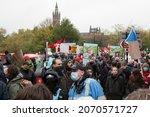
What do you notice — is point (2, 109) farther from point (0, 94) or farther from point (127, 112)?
point (0, 94)

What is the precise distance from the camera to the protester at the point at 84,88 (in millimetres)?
7387

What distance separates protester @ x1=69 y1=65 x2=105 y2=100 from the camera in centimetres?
739

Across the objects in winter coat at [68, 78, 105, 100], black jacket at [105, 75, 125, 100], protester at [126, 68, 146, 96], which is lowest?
black jacket at [105, 75, 125, 100]

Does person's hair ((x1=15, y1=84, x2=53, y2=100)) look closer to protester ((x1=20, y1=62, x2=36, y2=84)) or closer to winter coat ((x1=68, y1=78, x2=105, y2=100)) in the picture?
winter coat ((x1=68, y1=78, x2=105, y2=100))

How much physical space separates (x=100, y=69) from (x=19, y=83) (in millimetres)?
11251

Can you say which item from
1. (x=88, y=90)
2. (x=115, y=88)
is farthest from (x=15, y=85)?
(x=115, y=88)

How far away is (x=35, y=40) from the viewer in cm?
9231

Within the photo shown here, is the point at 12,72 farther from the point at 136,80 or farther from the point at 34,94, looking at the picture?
the point at 34,94

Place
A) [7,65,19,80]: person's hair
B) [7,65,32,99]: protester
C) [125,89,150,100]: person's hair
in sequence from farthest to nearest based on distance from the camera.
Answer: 1. [7,65,19,80]: person's hair
2. [7,65,32,99]: protester
3. [125,89,150,100]: person's hair

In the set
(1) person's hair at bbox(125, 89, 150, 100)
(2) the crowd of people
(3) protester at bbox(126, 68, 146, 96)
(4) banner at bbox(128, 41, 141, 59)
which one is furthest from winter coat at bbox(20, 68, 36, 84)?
(1) person's hair at bbox(125, 89, 150, 100)

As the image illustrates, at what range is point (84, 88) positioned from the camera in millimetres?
7508

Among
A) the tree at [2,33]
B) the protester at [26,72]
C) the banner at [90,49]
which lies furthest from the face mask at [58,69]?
the tree at [2,33]

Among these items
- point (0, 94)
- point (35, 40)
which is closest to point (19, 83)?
point (0, 94)

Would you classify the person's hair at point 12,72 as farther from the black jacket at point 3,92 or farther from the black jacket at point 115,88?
the black jacket at point 115,88
